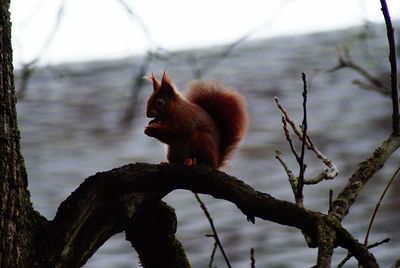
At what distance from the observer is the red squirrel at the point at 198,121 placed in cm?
266

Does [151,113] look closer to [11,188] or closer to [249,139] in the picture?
[11,188]

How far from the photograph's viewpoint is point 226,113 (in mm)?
2801

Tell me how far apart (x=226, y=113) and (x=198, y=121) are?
0.46 ft

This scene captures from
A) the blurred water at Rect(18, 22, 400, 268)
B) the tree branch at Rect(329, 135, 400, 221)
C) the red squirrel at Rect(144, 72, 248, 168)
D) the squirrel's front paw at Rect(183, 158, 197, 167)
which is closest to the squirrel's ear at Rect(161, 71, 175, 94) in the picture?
the red squirrel at Rect(144, 72, 248, 168)

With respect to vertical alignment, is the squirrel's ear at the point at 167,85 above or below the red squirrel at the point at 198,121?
above

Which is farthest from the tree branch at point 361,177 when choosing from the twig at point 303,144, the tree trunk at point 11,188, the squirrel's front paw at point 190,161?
the tree trunk at point 11,188

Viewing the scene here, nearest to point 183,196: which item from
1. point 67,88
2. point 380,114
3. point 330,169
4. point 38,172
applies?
point 38,172

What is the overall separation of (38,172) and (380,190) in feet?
6.29

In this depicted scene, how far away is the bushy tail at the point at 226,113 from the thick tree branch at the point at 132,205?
66cm

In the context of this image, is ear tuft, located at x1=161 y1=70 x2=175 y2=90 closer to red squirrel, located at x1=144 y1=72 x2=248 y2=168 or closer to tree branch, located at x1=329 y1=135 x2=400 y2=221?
red squirrel, located at x1=144 y1=72 x2=248 y2=168

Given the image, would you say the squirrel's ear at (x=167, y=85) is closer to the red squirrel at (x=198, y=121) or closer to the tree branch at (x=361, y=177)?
the red squirrel at (x=198, y=121)

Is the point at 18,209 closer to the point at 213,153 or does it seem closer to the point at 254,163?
the point at 213,153

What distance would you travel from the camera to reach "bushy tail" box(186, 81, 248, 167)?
2.80m

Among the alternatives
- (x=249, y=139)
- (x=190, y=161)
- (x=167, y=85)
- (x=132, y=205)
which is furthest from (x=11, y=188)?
(x=249, y=139)
